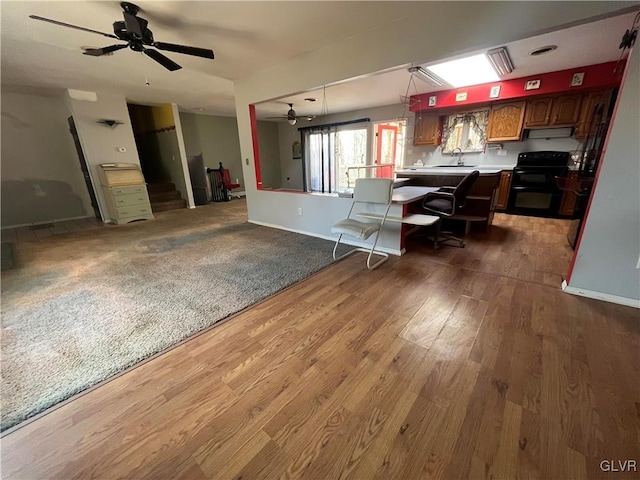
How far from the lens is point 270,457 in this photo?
Result: 40.9 inches

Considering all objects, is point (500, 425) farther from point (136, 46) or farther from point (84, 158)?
point (84, 158)

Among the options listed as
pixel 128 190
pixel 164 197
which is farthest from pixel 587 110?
pixel 164 197

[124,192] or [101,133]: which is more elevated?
[101,133]

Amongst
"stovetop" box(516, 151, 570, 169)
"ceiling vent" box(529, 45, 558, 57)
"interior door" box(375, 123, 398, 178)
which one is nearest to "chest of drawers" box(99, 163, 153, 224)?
"interior door" box(375, 123, 398, 178)

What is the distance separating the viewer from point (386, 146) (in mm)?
7188

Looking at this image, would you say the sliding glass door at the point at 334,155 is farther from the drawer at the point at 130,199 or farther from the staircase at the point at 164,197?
the drawer at the point at 130,199

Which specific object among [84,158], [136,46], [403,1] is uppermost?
[403,1]

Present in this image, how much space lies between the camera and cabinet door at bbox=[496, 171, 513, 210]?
191 inches

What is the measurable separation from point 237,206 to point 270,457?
6.27 metres

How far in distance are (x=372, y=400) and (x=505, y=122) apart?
568 cm

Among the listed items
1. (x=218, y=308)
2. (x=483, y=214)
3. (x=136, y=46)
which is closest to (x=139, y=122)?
(x=136, y=46)

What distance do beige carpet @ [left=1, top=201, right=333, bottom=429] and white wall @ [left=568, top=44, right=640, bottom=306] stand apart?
2312mm

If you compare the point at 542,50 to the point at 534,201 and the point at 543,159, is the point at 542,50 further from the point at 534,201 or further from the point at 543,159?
the point at 534,201

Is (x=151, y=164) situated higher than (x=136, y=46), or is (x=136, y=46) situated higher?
(x=136, y=46)
